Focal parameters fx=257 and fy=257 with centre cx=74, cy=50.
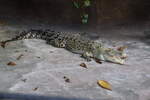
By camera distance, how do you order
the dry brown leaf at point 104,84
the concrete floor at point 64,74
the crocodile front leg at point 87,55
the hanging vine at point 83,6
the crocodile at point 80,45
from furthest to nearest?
the hanging vine at point 83,6 → the crocodile front leg at point 87,55 → the crocodile at point 80,45 → the dry brown leaf at point 104,84 → the concrete floor at point 64,74

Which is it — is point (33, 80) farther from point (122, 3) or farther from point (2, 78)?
point (122, 3)

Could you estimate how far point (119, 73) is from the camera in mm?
3150

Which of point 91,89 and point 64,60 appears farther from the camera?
point 64,60

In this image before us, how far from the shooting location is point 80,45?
13.2 feet

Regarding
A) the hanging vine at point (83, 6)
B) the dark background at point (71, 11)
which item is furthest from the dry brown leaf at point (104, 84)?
the dark background at point (71, 11)

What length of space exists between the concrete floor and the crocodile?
12 centimetres

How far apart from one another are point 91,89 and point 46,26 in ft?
10.8

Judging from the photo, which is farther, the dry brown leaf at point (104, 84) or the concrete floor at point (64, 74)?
the dry brown leaf at point (104, 84)

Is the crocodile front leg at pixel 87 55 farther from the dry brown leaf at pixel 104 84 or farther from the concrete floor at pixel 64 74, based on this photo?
the dry brown leaf at pixel 104 84

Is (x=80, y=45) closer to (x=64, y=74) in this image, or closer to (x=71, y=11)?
(x=64, y=74)

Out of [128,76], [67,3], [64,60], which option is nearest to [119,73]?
[128,76]

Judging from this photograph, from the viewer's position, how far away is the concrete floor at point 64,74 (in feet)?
8.46

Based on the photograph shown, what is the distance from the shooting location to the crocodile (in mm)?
3605

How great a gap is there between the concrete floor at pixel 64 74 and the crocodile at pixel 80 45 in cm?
12
